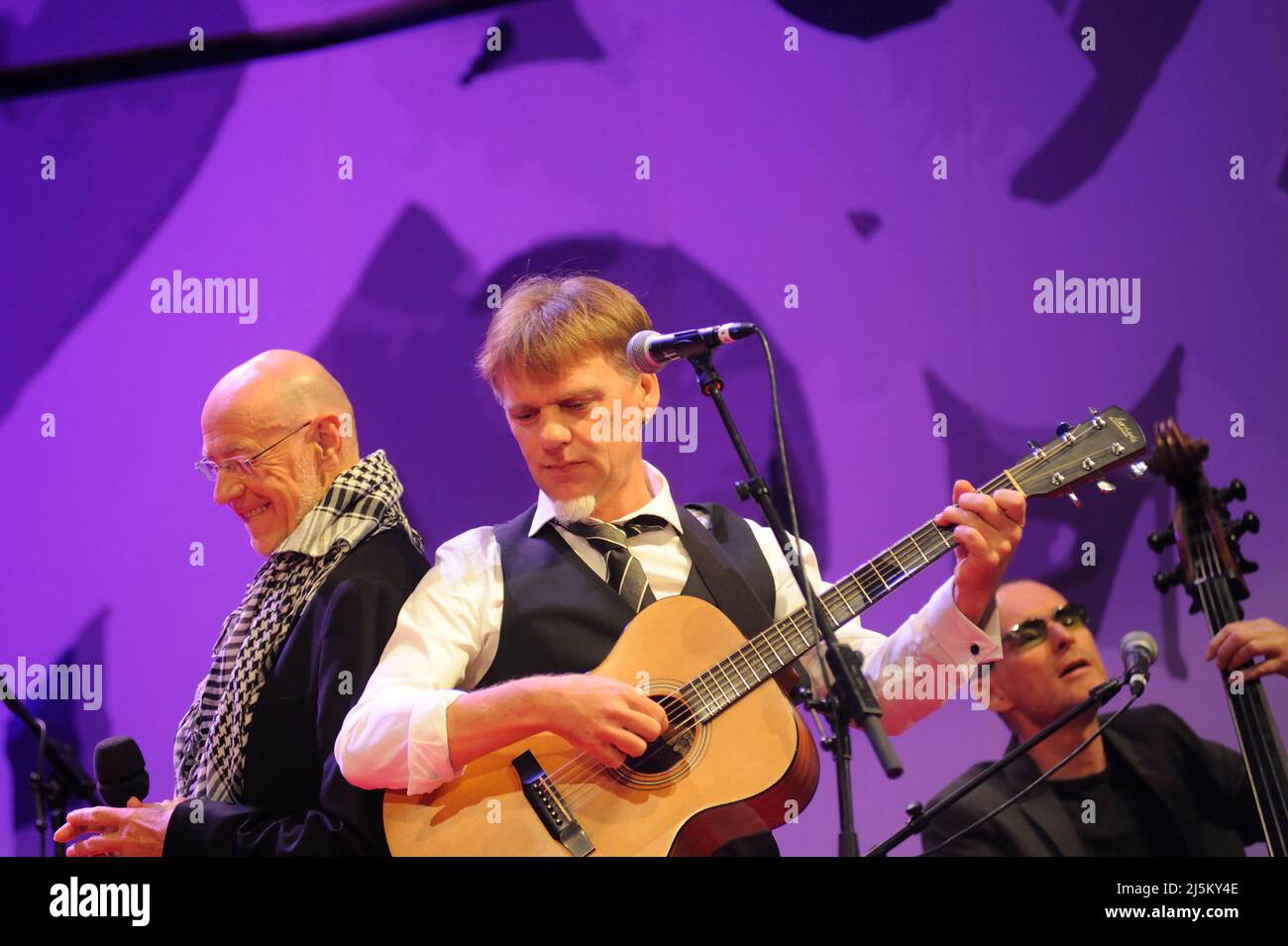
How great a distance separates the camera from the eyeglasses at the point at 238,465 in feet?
10.5

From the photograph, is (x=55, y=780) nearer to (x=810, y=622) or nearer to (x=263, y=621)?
(x=263, y=621)

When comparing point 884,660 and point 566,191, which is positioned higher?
point 566,191

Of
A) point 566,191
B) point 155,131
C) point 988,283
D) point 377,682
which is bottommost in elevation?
point 377,682

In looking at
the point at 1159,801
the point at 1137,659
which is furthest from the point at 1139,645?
the point at 1159,801

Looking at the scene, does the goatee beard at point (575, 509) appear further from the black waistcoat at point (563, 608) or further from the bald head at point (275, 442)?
the bald head at point (275, 442)

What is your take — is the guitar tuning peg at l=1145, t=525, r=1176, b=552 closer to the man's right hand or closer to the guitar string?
the guitar string

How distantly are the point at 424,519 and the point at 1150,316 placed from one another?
2.05m

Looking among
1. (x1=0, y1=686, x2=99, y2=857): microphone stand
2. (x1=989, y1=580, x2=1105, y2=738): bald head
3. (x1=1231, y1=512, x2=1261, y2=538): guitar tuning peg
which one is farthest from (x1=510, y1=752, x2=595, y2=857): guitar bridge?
(x1=1231, y1=512, x2=1261, y2=538): guitar tuning peg

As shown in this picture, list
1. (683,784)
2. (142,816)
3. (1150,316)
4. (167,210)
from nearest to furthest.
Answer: (683,784), (142,816), (1150,316), (167,210)

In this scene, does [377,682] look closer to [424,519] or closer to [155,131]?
[424,519]

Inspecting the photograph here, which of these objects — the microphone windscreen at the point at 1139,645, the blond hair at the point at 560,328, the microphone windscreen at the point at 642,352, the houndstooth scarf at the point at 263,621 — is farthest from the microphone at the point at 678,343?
the microphone windscreen at the point at 1139,645

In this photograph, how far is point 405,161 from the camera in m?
3.54

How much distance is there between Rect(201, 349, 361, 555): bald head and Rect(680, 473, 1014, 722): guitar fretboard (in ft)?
3.67
